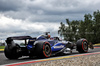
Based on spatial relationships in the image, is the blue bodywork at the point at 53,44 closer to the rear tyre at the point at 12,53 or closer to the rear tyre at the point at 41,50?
the rear tyre at the point at 41,50

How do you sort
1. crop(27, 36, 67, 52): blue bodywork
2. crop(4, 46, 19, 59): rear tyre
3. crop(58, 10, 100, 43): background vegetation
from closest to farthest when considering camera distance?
crop(27, 36, 67, 52): blue bodywork < crop(4, 46, 19, 59): rear tyre < crop(58, 10, 100, 43): background vegetation

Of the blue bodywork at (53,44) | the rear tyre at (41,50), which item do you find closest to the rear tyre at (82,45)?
the blue bodywork at (53,44)

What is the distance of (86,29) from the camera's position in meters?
55.1

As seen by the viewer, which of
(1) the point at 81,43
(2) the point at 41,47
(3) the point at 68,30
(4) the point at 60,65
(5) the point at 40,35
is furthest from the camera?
(3) the point at 68,30

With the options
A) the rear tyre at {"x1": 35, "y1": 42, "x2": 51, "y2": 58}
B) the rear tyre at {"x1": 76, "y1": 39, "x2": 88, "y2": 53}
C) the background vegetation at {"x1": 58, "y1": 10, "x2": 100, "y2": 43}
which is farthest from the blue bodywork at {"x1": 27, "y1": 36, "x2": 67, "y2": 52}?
the background vegetation at {"x1": 58, "y1": 10, "x2": 100, "y2": 43}

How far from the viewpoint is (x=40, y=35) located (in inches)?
414

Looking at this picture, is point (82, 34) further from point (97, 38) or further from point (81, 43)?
point (81, 43)

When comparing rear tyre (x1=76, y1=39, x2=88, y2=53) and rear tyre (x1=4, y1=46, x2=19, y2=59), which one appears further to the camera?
rear tyre (x1=76, y1=39, x2=88, y2=53)

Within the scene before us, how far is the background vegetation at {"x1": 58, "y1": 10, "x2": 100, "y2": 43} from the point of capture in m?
49.1

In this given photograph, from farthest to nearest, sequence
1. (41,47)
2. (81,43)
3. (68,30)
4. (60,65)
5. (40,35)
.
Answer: (68,30)
(81,43)
(40,35)
(41,47)
(60,65)

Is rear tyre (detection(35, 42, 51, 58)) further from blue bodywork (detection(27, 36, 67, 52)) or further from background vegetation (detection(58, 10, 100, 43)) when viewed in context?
background vegetation (detection(58, 10, 100, 43))

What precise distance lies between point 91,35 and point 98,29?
8.37 ft

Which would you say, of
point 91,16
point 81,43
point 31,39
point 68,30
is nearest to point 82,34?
point 91,16

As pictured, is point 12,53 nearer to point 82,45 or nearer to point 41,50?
point 41,50
